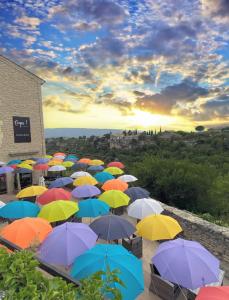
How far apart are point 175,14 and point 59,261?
55.0 ft

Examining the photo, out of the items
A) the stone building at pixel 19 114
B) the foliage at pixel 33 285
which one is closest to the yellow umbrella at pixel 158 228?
the foliage at pixel 33 285

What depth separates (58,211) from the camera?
876 centimetres

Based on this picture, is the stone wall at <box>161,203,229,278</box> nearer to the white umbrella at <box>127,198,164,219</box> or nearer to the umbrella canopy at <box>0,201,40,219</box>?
the white umbrella at <box>127,198,164,219</box>

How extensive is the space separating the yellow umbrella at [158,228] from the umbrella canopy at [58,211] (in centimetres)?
261

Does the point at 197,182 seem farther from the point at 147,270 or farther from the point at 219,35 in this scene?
the point at 219,35

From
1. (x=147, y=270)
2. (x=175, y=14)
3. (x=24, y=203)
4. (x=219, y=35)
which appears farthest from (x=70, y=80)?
(x=147, y=270)

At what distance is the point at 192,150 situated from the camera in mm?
50125

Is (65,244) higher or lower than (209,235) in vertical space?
higher

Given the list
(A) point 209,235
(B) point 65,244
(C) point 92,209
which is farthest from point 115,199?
(B) point 65,244

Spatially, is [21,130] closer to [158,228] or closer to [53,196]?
[53,196]

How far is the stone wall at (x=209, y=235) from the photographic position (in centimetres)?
919

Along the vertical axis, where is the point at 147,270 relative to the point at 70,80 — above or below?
below

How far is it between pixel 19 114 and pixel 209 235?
16794mm

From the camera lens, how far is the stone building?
18.9m
